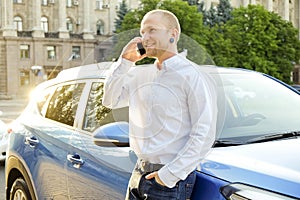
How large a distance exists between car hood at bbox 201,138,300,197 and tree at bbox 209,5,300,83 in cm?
4576

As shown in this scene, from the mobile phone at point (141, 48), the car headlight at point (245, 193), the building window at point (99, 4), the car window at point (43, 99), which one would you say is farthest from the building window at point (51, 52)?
the car headlight at point (245, 193)

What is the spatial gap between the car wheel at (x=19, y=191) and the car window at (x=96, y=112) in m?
1.21

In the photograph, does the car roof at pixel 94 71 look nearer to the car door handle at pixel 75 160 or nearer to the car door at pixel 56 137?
the car door at pixel 56 137

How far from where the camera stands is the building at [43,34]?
2218 inches

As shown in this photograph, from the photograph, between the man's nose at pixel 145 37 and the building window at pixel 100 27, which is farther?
the building window at pixel 100 27

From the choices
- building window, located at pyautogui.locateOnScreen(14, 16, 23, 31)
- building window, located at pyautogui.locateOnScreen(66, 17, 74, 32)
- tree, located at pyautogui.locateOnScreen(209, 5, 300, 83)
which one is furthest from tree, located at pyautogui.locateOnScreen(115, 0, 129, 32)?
tree, located at pyautogui.locateOnScreen(209, 5, 300, 83)

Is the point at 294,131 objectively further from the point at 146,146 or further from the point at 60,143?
the point at 60,143

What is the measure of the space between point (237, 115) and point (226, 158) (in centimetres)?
92

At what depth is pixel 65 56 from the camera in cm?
6119

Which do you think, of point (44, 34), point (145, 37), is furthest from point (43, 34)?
point (145, 37)

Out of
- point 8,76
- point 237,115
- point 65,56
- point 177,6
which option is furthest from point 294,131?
point 65,56

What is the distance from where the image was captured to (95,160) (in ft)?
10.7

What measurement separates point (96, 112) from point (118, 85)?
92 centimetres

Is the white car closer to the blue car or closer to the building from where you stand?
the blue car
